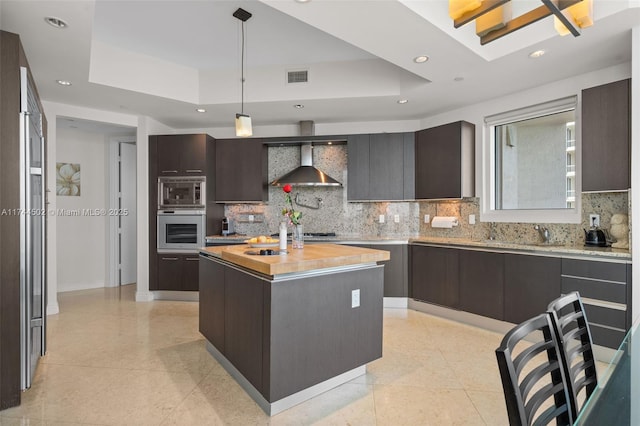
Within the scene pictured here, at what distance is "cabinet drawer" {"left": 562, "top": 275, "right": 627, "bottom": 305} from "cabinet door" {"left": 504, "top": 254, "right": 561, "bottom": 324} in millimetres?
96

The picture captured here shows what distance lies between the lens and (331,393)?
7.64ft

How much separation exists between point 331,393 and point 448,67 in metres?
2.99

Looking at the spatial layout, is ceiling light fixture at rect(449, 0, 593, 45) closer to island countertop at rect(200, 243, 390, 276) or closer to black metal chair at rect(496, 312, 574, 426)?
black metal chair at rect(496, 312, 574, 426)

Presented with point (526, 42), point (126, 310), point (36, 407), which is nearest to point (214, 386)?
point (36, 407)

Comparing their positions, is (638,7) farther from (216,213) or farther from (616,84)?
(216,213)

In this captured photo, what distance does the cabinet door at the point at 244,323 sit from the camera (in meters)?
2.14

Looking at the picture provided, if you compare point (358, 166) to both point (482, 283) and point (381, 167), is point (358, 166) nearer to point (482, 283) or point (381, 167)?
point (381, 167)

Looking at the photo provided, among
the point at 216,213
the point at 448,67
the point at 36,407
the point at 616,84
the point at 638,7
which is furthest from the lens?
the point at 216,213

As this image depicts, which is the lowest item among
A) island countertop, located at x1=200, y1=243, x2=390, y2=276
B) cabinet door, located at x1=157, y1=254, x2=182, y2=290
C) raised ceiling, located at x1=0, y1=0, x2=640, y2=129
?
cabinet door, located at x1=157, y1=254, x2=182, y2=290

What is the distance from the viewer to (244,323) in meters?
2.31

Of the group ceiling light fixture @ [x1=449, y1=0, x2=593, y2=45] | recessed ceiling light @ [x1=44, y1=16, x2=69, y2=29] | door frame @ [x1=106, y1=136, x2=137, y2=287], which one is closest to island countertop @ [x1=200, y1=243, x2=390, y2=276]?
ceiling light fixture @ [x1=449, y1=0, x2=593, y2=45]

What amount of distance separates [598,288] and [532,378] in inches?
98.0

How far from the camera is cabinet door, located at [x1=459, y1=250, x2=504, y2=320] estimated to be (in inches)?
140

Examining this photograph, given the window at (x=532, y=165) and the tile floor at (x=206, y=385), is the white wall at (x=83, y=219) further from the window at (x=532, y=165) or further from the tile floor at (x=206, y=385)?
the window at (x=532, y=165)
